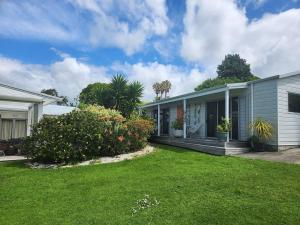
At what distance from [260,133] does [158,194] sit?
274 inches

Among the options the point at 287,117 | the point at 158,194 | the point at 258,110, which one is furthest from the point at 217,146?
the point at 158,194

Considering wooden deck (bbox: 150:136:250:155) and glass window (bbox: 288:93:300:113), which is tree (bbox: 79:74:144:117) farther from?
glass window (bbox: 288:93:300:113)

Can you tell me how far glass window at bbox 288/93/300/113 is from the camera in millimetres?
11422

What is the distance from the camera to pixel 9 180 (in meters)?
7.13

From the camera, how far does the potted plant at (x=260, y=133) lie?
424 inches

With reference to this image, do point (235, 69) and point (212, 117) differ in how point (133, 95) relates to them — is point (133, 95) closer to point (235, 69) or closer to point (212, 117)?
point (212, 117)

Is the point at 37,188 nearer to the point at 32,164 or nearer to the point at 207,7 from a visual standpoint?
the point at 32,164

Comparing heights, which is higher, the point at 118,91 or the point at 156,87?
the point at 156,87

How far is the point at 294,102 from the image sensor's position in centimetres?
1159

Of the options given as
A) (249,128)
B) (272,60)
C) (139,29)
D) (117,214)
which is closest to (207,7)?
(139,29)

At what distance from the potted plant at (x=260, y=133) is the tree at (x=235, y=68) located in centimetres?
2923

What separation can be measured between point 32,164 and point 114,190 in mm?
5168

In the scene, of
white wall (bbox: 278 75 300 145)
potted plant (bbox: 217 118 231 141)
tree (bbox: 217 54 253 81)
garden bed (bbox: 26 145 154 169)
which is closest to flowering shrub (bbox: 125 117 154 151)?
garden bed (bbox: 26 145 154 169)

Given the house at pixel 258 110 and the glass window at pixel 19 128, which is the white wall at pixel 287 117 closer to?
the house at pixel 258 110
